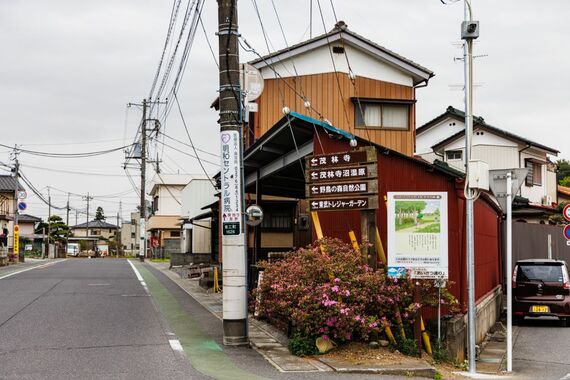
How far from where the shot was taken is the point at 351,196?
10680mm

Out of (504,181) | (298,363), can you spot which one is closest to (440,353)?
(298,363)

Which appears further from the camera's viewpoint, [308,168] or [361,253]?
[308,168]

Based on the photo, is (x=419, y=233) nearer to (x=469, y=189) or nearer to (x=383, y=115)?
(x=469, y=189)

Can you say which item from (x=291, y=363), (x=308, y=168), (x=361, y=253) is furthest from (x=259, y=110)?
(x=291, y=363)

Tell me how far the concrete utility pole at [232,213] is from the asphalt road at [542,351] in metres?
4.71

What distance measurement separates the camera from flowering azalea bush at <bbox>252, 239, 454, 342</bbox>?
373 inches

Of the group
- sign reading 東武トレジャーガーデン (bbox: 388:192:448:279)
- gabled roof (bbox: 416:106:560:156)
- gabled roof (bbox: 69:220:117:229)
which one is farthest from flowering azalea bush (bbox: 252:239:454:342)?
gabled roof (bbox: 69:220:117:229)

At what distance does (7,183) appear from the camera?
190 ft

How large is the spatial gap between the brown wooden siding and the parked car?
6.77 m

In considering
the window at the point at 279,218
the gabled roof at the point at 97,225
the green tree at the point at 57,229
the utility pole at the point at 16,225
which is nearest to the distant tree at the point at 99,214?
the gabled roof at the point at 97,225

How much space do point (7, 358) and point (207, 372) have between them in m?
3.06

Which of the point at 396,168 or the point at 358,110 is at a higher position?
the point at 358,110

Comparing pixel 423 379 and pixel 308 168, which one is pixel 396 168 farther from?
pixel 423 379

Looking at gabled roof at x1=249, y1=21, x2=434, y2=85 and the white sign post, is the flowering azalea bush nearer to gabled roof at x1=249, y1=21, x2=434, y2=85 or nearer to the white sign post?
the white sign post
